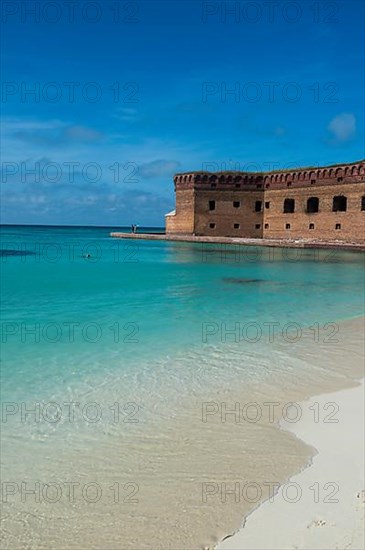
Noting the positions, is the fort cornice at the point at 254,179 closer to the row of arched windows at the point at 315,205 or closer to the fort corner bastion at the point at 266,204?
the fort corner bastion at the point at 266,204

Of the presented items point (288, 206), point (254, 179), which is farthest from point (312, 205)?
point (254, 179)

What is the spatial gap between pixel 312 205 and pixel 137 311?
26942 millimetres

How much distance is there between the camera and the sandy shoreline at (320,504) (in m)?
2.33

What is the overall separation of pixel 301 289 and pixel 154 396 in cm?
899

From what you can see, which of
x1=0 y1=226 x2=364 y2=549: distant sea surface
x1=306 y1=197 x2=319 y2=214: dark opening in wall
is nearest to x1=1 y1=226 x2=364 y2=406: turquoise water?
x1=0 y1=226 x2=364 y2=549: distant sea surface

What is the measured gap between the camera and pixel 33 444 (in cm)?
344

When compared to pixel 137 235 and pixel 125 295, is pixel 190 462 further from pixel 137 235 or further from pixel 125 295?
pixel 137 235

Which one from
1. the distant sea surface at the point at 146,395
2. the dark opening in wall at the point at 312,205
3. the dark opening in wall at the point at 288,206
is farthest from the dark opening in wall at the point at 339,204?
the distant sea surface at the point at 146,395

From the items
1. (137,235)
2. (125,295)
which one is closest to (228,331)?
(125,295)

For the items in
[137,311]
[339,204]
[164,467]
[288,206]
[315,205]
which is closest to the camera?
[164,467]

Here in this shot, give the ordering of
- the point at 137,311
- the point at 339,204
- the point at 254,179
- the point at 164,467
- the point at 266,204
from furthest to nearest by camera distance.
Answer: the point at 254,179, the point at 266,204, the point at 339,204, the point at 137,311, the point at 164,467

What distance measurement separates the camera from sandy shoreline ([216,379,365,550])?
7.64ft

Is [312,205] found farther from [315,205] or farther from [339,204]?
[339,204]

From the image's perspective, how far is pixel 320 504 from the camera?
8.69 feet
